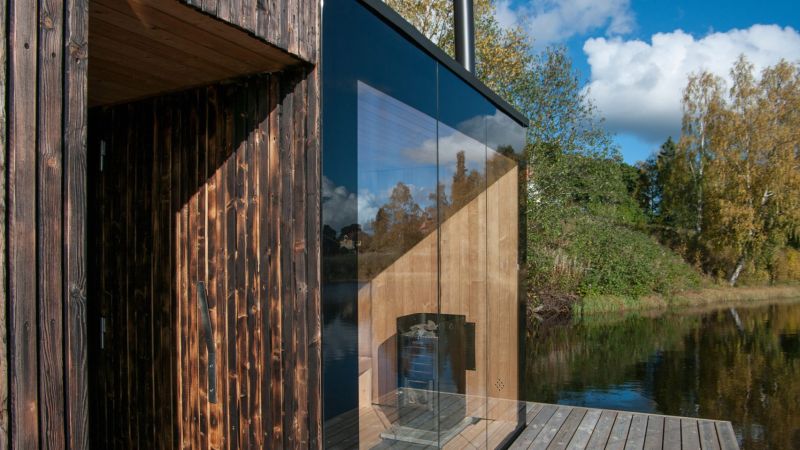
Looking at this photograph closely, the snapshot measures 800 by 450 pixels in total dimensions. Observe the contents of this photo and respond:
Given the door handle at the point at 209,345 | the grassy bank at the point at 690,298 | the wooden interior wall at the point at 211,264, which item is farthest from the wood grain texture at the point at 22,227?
the grassy bank at the point at 690,298

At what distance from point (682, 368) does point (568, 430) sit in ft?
13.6

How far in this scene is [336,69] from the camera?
221 centimetres

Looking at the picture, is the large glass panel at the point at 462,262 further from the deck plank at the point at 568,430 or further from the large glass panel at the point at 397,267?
the deck plank at the point at 568,430

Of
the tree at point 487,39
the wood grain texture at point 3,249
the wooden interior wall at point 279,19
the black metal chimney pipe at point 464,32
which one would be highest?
the tree at point 487,39

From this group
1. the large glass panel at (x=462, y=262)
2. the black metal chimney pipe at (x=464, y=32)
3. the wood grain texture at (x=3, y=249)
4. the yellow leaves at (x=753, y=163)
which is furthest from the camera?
the yellow leaves at (x=753, y=163)

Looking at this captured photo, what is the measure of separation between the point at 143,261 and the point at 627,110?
52354mm

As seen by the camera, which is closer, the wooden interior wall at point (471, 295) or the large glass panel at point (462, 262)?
the wooden interior wall at point (471, 295)

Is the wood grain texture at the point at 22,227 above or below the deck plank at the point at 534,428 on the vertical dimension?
above

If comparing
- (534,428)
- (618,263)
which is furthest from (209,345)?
(618,263)

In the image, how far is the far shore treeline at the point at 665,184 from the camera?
11.7m

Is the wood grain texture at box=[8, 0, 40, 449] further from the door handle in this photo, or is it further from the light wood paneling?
the door handle

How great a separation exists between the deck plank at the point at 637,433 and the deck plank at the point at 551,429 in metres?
0.51

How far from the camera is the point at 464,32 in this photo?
455 cm

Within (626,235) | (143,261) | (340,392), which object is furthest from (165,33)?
(626,235)
